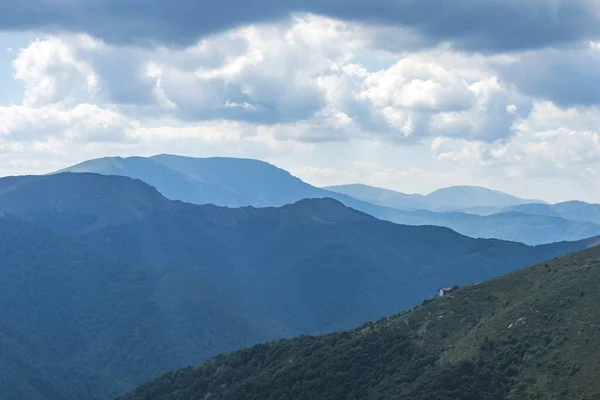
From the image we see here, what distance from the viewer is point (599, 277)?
456 feet

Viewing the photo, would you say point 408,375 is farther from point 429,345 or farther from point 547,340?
point 547,340

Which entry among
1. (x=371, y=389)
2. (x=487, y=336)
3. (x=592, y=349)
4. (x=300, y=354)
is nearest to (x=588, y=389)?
(x=592, y=349)

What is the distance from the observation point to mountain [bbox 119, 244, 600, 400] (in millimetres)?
115000

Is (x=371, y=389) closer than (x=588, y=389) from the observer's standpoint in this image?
No

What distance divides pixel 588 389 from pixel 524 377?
37.6 ft

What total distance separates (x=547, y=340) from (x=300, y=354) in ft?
154

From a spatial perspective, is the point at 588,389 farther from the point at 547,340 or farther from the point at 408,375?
the point at 408,375

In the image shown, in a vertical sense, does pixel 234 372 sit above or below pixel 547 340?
below

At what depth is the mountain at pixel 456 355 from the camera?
115000mm

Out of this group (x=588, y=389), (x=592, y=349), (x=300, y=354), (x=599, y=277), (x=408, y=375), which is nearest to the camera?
(x=588, y=389)

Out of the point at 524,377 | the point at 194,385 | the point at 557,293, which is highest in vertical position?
the point at 557,293

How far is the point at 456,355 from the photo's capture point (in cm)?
12950

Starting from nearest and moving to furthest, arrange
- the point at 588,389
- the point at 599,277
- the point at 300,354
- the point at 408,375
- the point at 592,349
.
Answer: the point at 588,389, the point at 592,349, the point at 408,375, the point at 599,277, the point at 300,354

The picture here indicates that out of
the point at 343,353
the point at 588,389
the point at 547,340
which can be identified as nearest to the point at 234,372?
the point at 343,353
